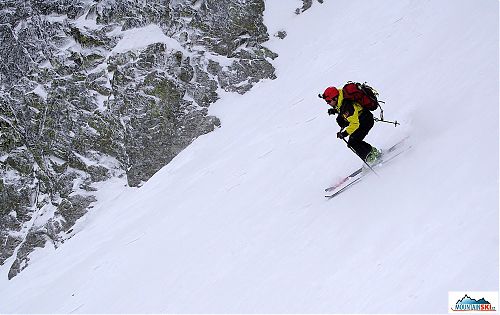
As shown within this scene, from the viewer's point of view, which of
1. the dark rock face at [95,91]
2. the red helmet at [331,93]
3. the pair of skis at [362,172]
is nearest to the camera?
the red helmet at [331,93]

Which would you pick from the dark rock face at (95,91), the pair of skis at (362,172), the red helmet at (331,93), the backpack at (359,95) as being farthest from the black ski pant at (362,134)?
the dark rock face at (95,91)

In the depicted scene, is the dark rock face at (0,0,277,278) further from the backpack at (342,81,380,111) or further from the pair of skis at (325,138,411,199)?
the backpack at (342,81,380,111)

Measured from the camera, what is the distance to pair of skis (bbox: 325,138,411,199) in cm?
898

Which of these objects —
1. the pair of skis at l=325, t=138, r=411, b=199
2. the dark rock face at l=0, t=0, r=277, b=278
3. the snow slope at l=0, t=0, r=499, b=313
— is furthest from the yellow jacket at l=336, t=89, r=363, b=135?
the dark rock face at l=0, t=0, r=277, b=278

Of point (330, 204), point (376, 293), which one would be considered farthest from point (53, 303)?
point (376, 293)

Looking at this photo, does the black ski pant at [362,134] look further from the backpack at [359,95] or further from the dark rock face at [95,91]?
the dark rock face at [95,91]

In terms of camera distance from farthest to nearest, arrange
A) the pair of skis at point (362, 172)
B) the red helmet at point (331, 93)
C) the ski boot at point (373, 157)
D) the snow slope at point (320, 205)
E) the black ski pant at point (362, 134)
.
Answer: the pair of skis at point (362, 172) < the ski boot at point (373, 157) < the black ski pant at point (362, 134) < the red helmet at point (331, 93) < the snow slope at point (320, 205)

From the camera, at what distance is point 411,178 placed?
789 centimetres

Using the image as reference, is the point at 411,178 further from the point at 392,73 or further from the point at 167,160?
the point at 167,160

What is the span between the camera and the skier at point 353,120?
8219 mm

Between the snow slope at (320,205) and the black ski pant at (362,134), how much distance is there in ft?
2.21

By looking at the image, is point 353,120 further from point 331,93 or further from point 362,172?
point 362,172

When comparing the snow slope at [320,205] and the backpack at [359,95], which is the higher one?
the backpack at [359,95]

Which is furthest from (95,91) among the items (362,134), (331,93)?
(362,134)
